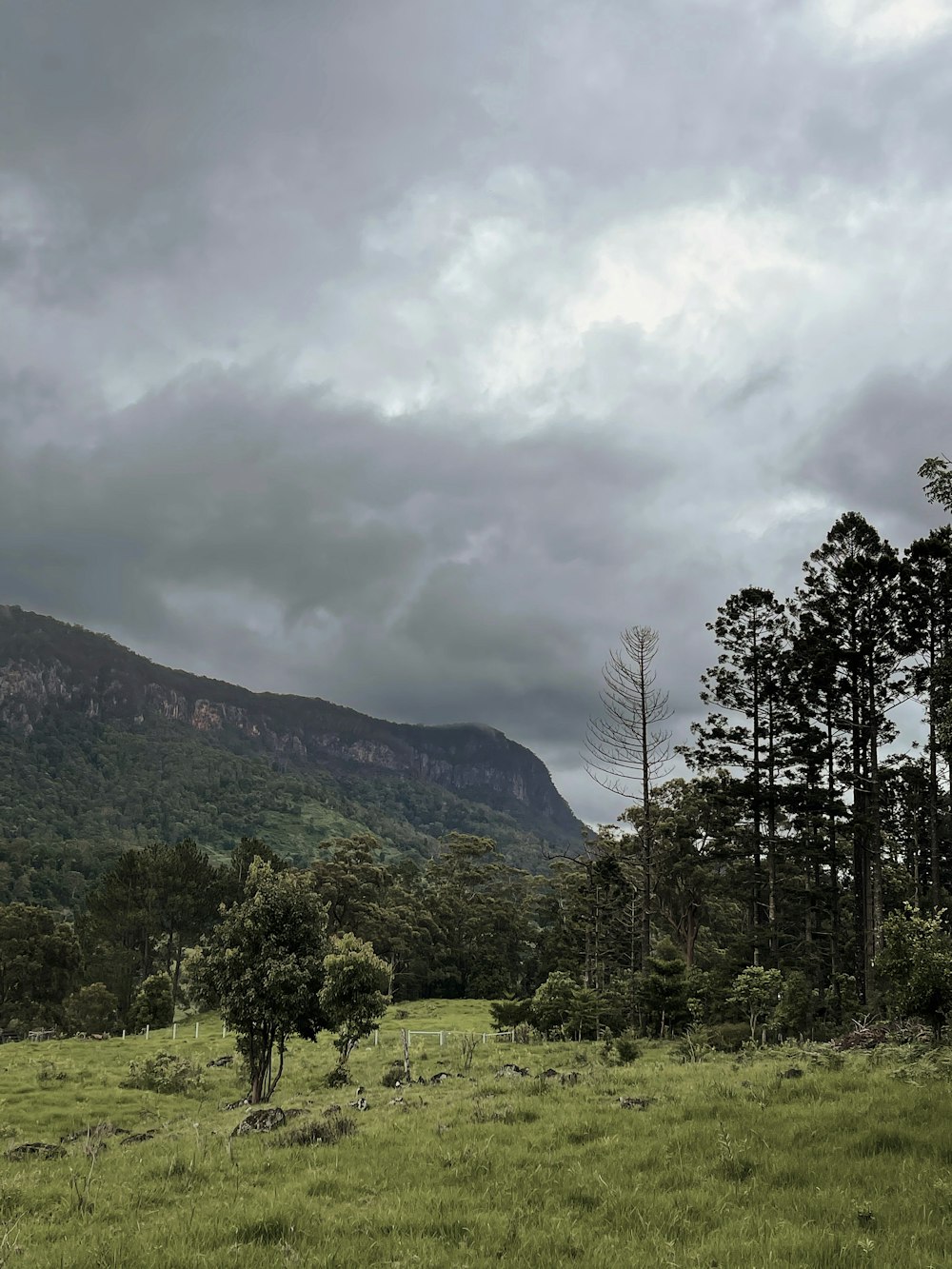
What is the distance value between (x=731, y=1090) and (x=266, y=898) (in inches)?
571

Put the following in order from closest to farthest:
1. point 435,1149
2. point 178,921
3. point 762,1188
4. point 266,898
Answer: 1. point 762,1188
2. point 435,1149
3. point 266,898
4. point 178,921

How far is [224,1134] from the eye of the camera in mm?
12703

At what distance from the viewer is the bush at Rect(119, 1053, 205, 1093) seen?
3041 cm

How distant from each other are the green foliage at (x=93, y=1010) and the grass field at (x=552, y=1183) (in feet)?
168

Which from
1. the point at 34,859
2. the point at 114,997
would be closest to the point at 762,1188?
the point at 114,997

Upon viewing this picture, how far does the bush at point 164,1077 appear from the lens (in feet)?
99.8

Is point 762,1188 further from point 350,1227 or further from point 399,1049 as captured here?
point 399,1049

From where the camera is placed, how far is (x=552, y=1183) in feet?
28.0

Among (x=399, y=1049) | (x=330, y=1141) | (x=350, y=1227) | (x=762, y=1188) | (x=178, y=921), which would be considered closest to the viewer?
(x=350, y=1227)

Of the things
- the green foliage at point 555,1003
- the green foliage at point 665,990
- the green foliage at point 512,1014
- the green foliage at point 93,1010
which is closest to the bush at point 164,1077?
the green foliage at point 555,1003

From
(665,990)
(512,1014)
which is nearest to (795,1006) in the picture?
(665,990)

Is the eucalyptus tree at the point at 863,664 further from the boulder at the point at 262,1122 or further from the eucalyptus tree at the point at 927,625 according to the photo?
the boulder at the point at 262,1122

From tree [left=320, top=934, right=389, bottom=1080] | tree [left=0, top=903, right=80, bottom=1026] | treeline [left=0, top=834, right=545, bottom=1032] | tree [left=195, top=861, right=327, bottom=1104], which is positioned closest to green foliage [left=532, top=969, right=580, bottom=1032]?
tree [left=320, top=934, right=389, bottom=1080]

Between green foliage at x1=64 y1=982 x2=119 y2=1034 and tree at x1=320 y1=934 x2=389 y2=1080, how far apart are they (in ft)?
118
